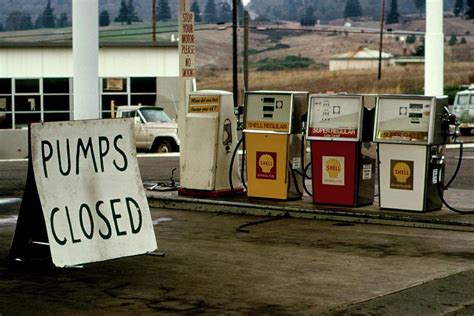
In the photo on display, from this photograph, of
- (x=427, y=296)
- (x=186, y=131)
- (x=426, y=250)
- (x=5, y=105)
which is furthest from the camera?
(x=5, y=105)

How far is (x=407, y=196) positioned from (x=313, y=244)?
7.56 feet

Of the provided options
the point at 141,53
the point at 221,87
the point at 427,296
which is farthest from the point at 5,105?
the point at 221,87

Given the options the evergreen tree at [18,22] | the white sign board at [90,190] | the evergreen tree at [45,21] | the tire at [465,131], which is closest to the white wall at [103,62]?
the tire at [465,131]

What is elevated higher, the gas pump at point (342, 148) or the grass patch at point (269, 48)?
the gas pump at point (342, 148)

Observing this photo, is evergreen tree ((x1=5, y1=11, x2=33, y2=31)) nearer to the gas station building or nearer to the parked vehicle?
the gas station building

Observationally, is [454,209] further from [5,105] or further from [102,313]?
[5,105]

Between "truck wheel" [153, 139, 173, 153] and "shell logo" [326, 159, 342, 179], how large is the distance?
1860 cm

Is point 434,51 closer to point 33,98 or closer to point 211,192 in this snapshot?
point 211,192

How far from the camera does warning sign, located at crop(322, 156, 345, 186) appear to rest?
14264 mm

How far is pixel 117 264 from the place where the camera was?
10.7 metres

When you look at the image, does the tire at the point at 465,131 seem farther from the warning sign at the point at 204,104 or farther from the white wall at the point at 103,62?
the warning sign at the point at 204,104

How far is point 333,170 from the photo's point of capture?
47.0 feet

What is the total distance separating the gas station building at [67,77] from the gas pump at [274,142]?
34768mm

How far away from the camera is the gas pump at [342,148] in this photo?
14.1 m
